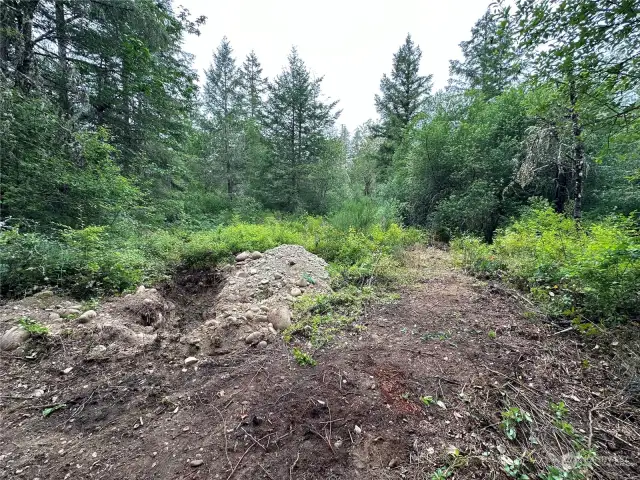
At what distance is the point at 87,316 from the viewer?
2.73 metres

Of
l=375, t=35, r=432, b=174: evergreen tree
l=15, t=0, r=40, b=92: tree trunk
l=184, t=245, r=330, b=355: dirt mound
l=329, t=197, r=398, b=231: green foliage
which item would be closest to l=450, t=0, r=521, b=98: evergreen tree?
l=375, t=35, r=432, b=174: evergreen tree

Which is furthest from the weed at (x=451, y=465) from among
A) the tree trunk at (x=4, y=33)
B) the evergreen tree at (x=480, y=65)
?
the evergreen tree at (x=480, y=65)

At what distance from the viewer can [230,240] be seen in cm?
565

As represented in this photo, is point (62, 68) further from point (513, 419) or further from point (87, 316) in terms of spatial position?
point (513, 419)

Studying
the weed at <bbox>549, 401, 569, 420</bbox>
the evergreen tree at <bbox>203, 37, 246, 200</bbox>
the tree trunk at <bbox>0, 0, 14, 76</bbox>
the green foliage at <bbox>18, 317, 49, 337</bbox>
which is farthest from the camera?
the evergreen tree at <bbox>203, 37, 246, 200</bbox>

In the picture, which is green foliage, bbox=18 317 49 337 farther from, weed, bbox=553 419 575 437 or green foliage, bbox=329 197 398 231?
green foliage, bbox=329 197 398 231

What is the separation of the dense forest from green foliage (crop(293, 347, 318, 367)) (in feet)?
9.17

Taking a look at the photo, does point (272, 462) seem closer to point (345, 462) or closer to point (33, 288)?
point (345, 462)

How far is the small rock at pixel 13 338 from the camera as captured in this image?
2.31 metres

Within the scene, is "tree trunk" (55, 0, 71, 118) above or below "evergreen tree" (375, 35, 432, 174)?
below

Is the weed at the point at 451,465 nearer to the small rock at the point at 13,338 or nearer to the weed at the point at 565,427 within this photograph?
the weed at the point at 565,427

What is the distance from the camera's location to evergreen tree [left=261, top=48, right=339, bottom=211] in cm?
1171

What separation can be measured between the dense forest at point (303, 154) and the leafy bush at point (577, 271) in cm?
2

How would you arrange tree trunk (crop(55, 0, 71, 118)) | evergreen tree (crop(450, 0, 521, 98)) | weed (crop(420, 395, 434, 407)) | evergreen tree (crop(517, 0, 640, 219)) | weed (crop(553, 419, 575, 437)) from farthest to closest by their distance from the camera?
evergreen tree (crop(450, 0, 521, 98)) → tree trunk (crop(55, 0, 71, 118)) → evergreen tree (crop(517, 0, 640, 219)) → weed (crop(420, 395, 434, 407)) → weed (crop(553, 419, 575, 437))
